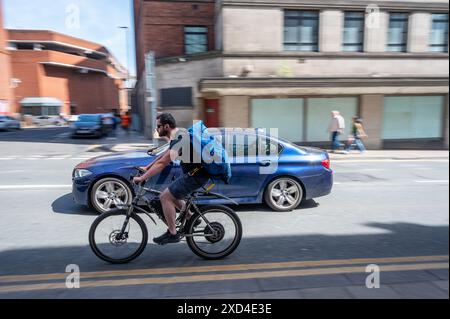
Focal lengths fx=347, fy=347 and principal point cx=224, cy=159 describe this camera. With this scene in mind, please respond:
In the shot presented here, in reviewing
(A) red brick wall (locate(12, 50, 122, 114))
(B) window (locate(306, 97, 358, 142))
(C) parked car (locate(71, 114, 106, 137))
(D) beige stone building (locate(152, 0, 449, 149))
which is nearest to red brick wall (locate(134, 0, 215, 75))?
(D) beige stone building (locate(152, 0, 449, 149))

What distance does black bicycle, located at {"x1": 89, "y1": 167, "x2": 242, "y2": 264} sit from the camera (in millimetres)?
4008

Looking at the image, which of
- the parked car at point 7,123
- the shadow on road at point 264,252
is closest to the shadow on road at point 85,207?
the shadow on road at point 264,252

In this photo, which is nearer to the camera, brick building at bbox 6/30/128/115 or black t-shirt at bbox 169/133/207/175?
black t-shirt at bbox 169/133/207/175

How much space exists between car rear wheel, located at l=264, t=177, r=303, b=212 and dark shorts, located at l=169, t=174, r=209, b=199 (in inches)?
93.6

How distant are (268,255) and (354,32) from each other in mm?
16198

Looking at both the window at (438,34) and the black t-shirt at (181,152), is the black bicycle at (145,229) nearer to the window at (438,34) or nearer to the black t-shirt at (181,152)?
the black t-shirt at (181,152)

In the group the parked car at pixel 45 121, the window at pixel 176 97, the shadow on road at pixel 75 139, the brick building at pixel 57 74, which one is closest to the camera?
the window at pixel 176 97

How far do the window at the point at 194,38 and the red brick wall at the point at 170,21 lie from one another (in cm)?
26

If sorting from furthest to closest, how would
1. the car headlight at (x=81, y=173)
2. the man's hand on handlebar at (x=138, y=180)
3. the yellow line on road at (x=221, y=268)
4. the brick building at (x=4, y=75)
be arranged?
the brick building at (x=4, y=75) → the car headlight at (x=81, y=173) → the man's hand on handlebar at (x=138, y=180) → the yellow line on road at (x=221, y=268)

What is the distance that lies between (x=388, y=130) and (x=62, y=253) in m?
16.4

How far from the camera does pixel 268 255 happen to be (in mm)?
4195

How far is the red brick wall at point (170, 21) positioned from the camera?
20844 mm

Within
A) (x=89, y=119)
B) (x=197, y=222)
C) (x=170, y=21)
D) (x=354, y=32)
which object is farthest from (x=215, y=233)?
(x=89, y=119)

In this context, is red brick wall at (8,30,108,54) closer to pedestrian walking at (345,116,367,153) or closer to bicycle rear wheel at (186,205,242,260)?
pedestrian walking at (345,116,367,153)
